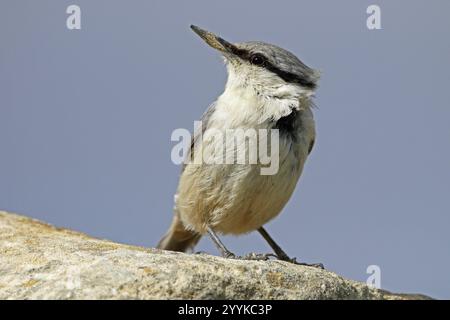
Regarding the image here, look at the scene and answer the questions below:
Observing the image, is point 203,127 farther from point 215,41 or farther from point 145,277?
point 145,277

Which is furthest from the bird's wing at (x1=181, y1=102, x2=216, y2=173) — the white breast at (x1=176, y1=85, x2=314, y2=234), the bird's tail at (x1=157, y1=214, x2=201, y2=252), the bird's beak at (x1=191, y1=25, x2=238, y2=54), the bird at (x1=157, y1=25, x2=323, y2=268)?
the bird's tail at (x1=157, y1=214, x2=201, y2=252)

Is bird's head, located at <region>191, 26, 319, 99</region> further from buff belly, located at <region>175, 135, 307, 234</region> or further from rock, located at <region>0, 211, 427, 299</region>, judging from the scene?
rock, located at <region>0, 211, 427, 299</region>

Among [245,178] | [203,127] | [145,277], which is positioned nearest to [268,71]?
[203,127]

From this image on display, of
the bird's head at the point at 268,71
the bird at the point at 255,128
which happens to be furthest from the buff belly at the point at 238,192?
the bird's head at the point at 268,71
